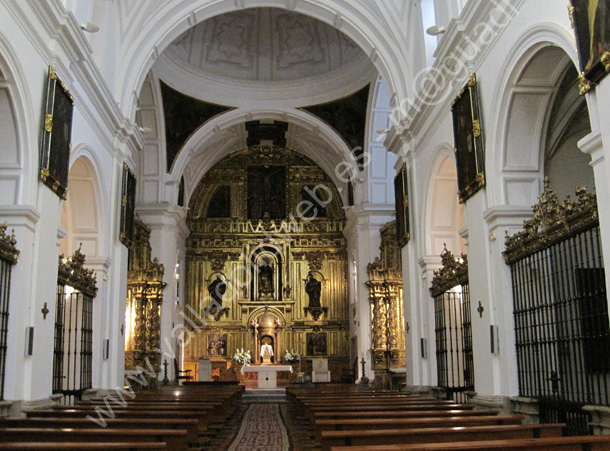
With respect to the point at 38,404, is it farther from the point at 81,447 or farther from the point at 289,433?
the point at 81,447

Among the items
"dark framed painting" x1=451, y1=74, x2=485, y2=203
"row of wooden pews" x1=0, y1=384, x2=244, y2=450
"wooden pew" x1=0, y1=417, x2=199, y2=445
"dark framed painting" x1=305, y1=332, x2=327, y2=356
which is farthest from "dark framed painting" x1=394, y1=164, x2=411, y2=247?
"dark framed painting" x1=305, y1=332, x2=327, y2=356

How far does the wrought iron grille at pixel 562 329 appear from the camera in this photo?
7.43 metres

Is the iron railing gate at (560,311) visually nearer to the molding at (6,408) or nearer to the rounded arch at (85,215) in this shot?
the molding at (6,408)

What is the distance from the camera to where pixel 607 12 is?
5824 mm

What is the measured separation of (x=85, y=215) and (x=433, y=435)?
9292mm

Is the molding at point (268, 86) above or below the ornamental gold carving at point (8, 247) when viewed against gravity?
above

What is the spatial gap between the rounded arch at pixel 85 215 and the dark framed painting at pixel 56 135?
2335 mm

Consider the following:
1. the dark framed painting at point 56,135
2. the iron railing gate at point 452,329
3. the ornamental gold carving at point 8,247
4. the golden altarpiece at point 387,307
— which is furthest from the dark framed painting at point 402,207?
the ornamental gold carving at point 8,247

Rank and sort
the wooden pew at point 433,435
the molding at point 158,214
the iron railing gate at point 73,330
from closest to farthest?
the wooden pew at point 433,435, the iron railing gate at point 73,330, the molding at point 158,214

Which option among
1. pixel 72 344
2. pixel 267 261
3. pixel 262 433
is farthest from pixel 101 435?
pixel 267 261

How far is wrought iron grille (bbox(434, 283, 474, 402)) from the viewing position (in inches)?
470

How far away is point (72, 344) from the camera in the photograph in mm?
12180

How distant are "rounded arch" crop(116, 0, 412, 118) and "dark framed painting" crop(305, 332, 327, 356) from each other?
12.7 metres

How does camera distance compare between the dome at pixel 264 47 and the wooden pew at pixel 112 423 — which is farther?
the dome at pixel 264 47
